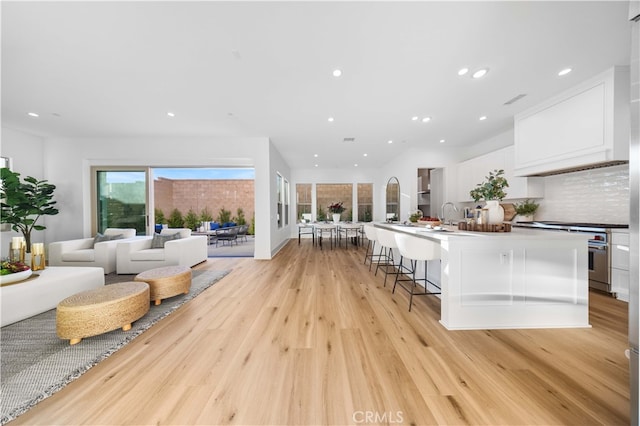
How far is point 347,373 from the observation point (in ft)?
5.16

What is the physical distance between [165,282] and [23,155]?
537 centimetres

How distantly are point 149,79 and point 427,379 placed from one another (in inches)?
166

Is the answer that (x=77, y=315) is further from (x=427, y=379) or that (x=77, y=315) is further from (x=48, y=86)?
(x=48, y=86)

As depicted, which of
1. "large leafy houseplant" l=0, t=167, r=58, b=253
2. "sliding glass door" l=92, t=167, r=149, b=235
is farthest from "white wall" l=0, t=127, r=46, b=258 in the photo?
"sliding glass door" l=92, t=167, r=149, b=235

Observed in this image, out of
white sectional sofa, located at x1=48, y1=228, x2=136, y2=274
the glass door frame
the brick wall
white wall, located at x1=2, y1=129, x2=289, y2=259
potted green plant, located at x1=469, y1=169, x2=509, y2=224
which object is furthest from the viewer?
the brick wall

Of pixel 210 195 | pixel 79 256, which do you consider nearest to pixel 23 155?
pixel 79 256

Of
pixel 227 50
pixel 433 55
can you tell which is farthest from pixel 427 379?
pixel 227 50

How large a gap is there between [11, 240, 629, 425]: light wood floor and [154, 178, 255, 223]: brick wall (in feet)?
24.9

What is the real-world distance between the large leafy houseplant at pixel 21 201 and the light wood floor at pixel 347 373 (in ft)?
15.0

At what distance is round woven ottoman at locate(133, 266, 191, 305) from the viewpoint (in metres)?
2.69

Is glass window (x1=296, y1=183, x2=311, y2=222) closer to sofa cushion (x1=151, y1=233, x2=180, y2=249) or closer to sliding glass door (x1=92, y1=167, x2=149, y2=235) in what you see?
sliding glass door (x1=92, y1=167, x2=149, y2=235)

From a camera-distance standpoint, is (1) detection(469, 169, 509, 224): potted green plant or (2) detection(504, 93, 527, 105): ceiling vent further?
(2) detection(504, 93, 527, 105): ceiling vent

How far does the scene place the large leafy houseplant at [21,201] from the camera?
410 cm

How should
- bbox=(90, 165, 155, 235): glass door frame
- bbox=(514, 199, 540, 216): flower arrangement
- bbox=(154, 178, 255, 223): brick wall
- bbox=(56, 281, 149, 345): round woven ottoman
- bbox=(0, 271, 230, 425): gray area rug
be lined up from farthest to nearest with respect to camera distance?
bbox=(154, 178, 255, 223): brick wall
bbox=(90, 165, 155, 235): glass door frame
bbox=(514, 199, 540, 216): flower arrangement
bbox=(56, 281, 149, 345): round woven ottoman
bbox=(0, 271, 230, 425): gray area rug
